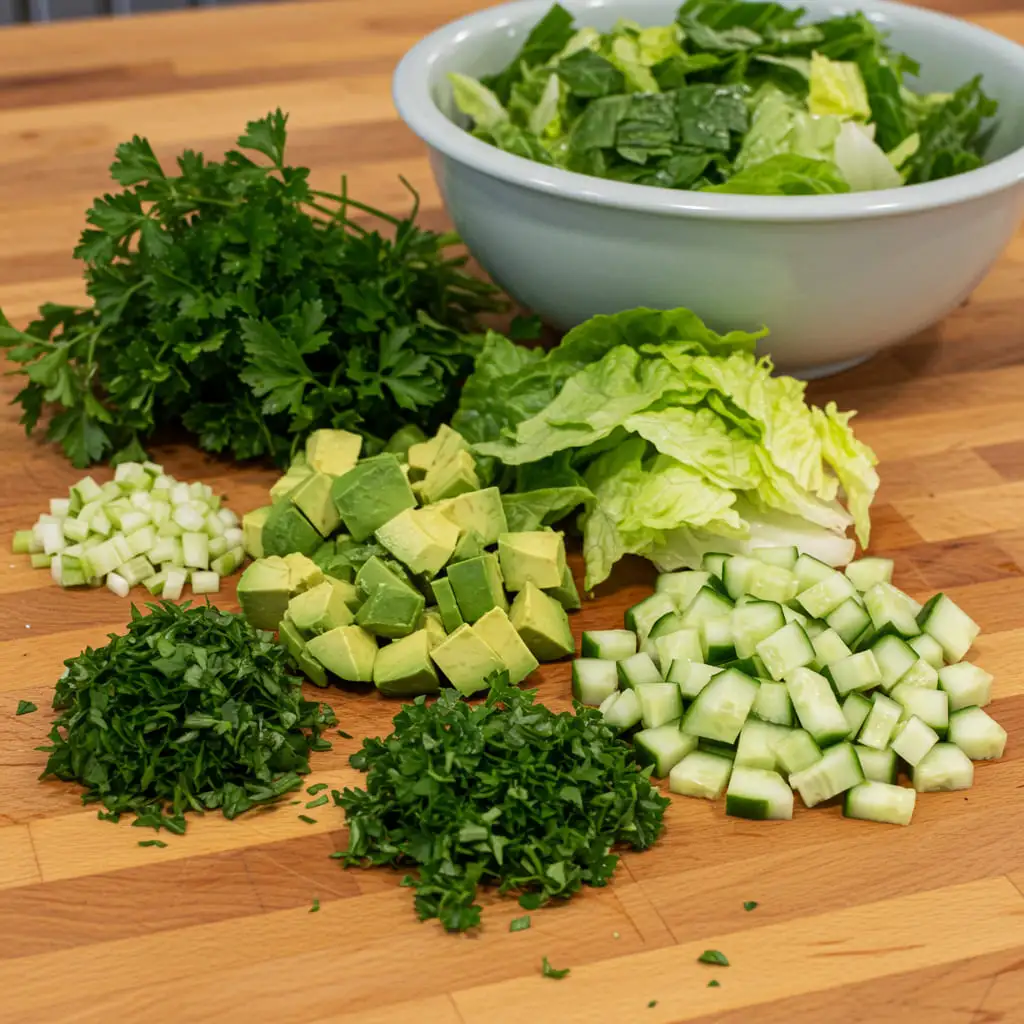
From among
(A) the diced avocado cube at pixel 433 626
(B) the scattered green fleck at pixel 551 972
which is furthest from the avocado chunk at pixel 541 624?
(B) the scattered green fleck at pixel 551 972

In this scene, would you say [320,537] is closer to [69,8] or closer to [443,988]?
[443,988]

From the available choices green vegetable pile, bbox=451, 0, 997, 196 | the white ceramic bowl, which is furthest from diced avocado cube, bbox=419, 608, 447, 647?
green vegetable pile, bbox=451, 0, 997, 196

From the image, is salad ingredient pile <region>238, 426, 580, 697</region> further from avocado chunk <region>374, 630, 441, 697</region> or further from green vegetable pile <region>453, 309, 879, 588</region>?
green vegetable pile <region>453, 309, 879, 588</region>

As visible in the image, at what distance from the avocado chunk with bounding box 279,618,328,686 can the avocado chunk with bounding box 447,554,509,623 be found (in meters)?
0.25

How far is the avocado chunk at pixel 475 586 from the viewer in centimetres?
239

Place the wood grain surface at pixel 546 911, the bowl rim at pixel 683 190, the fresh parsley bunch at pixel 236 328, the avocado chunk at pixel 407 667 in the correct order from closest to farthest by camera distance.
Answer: the wood grain surface at pixel 546 911 < the avocado chunk at pixel 407 667 < the bowl rim at pixel 683 190 < the fresh parsley bunch at pixel 236 328

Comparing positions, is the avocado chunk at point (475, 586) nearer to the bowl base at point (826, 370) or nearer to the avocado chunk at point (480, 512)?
the avocado chunk at point (480, 512)

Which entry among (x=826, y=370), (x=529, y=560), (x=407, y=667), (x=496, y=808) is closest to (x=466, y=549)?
(x=529, y=560)

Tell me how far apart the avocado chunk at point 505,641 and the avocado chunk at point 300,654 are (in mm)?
257

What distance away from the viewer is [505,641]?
237 cm

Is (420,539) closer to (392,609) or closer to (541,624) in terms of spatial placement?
(392,609)

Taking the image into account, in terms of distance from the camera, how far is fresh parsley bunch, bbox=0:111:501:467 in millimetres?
2727

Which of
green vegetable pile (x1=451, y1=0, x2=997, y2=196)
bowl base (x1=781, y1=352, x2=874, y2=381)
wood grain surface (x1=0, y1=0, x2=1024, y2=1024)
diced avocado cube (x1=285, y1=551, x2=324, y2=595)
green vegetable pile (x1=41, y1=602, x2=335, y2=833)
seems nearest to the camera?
wood grain surface (x1=0, y1=0, x2=1024, y2=1024)

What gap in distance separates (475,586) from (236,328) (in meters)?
0.73
